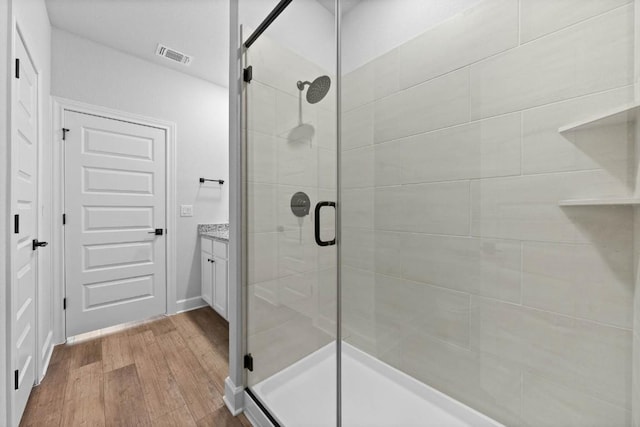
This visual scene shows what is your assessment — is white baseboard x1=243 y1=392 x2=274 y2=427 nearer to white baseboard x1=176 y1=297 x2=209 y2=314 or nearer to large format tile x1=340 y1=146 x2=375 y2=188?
large format tile x1=340 y1=146 x2=375 y2=188

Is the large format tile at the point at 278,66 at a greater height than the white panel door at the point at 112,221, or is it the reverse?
the large format tile at the point at 278,66

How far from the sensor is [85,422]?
1.43 meters

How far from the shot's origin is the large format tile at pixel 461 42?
3.71 ft

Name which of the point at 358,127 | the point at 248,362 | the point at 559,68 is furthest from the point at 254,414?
the point at 559,68

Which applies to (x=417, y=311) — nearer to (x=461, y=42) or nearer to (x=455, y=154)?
(x=455, y=154)

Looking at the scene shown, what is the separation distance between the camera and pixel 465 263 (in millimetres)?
1279

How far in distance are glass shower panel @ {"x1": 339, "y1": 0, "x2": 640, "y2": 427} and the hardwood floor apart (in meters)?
0.93

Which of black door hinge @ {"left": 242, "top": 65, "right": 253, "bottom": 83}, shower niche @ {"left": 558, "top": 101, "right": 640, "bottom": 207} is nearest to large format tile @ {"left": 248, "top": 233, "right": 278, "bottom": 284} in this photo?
black door hinge @ {"left": 242, "top": 65, "right": 253, "bottom": 83}

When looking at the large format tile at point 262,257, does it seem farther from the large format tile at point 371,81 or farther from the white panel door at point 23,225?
the white panel door at point 23,225

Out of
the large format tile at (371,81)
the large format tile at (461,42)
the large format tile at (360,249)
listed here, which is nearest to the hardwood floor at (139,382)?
the large format tile at (360,249)

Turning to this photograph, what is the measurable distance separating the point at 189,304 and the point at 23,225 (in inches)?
68.9

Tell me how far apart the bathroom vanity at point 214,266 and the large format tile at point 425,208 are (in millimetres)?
1521

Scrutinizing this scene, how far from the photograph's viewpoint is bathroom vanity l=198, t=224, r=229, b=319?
2502mm

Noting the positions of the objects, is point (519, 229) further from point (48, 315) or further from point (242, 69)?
point (48, 315)
